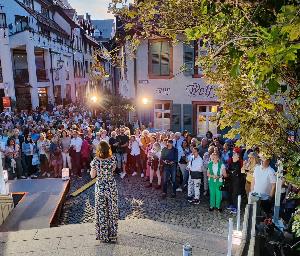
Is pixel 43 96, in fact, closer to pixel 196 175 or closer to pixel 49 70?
pixel 49 70

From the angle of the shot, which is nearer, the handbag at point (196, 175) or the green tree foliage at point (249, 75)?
the green tree foliage at point (249, 75)

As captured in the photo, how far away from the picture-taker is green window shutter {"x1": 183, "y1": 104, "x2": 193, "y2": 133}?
17.2 metres

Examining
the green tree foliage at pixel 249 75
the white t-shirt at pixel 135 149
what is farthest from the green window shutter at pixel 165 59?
the green tree foliage at pixel 249 75

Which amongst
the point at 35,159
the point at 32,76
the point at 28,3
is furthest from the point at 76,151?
the point at 28,3

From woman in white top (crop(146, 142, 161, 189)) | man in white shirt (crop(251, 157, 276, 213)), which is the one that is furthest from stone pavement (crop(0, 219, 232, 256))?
woman in white top (crop(146, 142, 161, 189))

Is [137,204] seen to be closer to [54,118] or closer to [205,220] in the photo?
[205,220]

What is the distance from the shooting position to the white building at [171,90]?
1686 cm

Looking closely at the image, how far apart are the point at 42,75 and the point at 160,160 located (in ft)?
81.4

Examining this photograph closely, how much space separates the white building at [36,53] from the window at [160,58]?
1487 cm

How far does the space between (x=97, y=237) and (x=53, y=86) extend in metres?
28.6

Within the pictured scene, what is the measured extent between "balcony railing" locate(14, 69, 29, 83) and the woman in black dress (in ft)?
82.2

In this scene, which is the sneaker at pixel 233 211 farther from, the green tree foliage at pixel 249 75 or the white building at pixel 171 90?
the white building at pixel 171 90

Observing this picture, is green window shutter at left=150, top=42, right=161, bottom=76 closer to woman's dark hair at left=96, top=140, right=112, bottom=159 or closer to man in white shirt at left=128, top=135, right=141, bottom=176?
man in white shirt at left=128, top=135, right=141, bottom=176

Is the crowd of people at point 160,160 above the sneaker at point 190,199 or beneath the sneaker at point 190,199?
above
